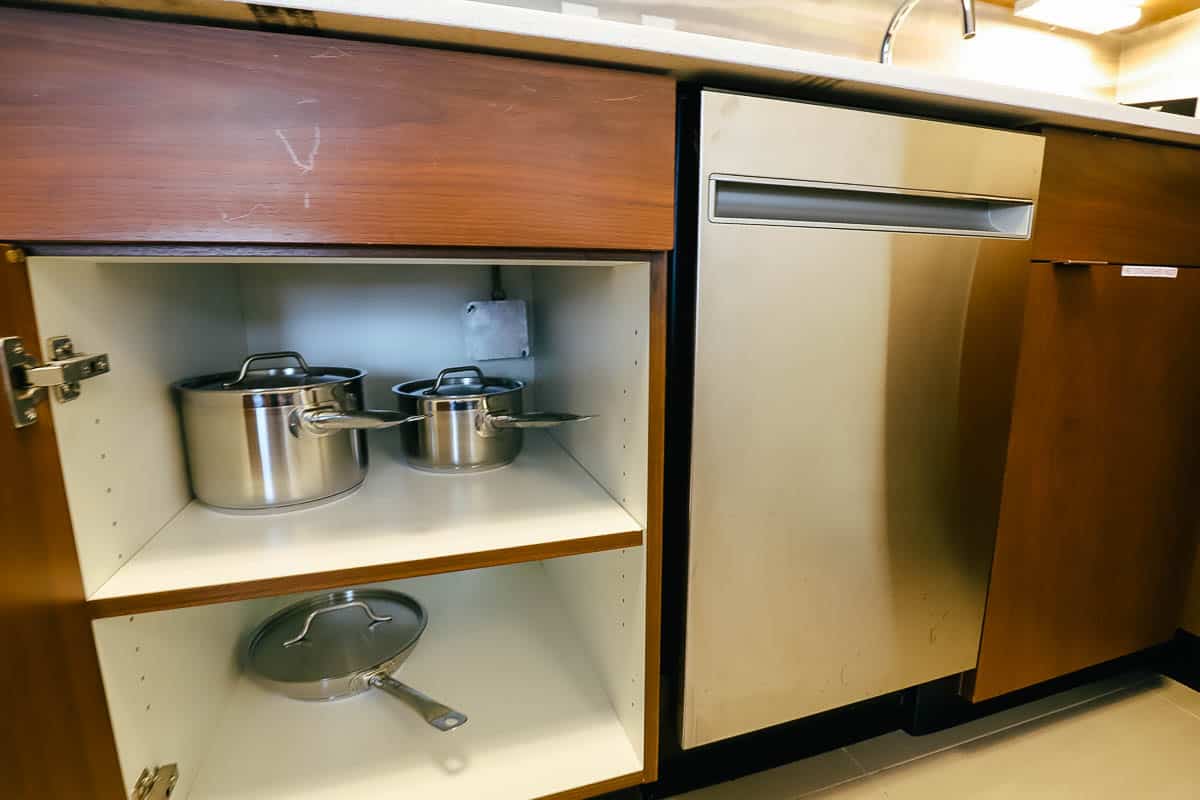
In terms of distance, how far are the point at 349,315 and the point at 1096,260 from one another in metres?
1.15

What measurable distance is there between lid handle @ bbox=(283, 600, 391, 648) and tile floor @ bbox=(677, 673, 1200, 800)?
1.77 feet

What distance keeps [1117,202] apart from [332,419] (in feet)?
3.61

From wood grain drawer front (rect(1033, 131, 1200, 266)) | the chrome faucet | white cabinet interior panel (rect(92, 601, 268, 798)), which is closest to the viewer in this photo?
white cabinet interior panel (rect(92, 601, 268, 798))

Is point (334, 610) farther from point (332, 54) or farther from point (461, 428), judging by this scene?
point (332, 54)

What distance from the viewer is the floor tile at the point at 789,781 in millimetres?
806

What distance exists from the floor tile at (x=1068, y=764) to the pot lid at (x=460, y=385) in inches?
28.3

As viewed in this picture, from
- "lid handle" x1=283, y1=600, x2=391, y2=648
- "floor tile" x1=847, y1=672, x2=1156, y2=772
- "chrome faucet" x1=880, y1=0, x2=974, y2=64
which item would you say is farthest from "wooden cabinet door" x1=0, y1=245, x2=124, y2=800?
"chrome faucet" x1=880, y1=0, x2=974, y2=64

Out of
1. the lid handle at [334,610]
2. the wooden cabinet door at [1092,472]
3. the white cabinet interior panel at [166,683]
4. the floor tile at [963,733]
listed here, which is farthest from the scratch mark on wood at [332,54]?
the floor tile at [963,733]

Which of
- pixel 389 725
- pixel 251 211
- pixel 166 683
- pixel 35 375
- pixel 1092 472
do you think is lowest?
pixel 389 725

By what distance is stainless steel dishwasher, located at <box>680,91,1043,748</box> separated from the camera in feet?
1.94

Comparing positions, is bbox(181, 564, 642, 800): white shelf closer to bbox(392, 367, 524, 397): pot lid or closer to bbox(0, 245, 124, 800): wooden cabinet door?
bbox(0, 245, 124, 800): wooden cabinet door

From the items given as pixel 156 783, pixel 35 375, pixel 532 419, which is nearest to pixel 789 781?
pixel 532 419

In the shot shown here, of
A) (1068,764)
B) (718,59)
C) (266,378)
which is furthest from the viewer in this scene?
(1068,764)

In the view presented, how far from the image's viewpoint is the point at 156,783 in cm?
53
